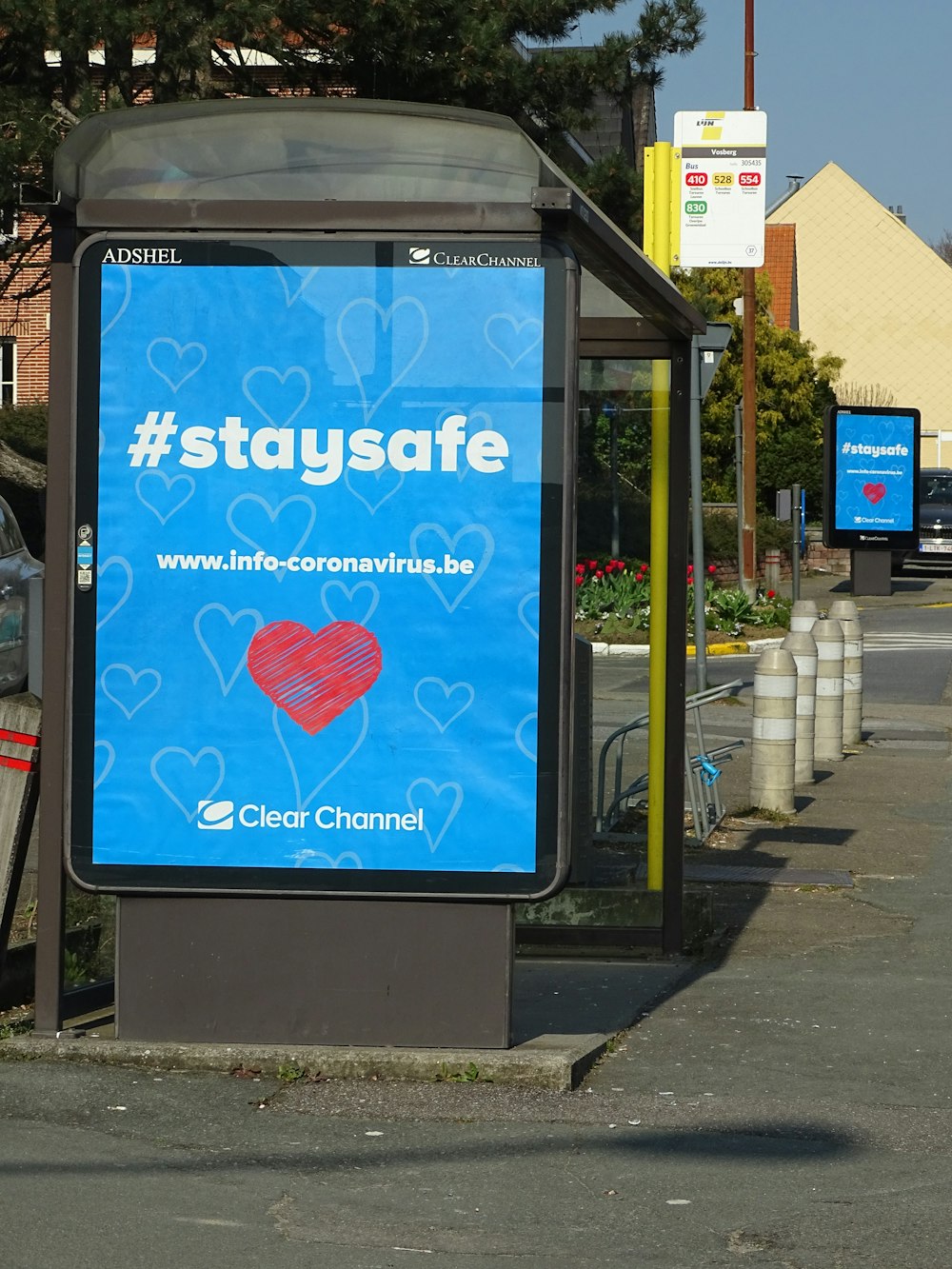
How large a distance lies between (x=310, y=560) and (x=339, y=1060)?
149cm

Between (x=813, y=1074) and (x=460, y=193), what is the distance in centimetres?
290

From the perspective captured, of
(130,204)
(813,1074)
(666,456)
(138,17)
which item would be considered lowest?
(813,1074)

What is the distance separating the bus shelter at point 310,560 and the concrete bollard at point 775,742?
630cm

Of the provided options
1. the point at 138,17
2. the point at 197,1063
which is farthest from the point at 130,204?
the point at 138,17

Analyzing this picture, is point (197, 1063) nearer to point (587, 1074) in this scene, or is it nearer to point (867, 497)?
point (587, 1074)

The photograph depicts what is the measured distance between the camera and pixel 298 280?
5.80m

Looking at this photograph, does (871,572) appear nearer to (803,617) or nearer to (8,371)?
(8,371)

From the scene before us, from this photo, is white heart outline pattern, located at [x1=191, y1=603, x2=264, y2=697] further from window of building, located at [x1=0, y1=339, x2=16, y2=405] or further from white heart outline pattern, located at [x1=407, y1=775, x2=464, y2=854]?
window of building, located at [x1=0, y1=339, x2=16, y2=405]

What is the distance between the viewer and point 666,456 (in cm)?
764

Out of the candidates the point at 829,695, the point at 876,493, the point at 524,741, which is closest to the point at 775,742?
the point at 829,695

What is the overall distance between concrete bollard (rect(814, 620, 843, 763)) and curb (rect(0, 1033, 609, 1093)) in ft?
32.1

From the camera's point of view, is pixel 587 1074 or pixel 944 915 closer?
pixel 587 1074

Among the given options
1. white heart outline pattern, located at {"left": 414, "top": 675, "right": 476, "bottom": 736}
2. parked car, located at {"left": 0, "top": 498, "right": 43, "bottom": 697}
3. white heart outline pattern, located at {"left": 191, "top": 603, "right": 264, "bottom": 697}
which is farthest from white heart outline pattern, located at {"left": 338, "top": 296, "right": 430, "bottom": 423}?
parked car, located at {"left": 0, "top": 498, "right": 43, "bottom": 697}

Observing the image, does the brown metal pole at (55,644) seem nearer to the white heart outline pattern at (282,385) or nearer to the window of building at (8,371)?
the white heart outline pattern at (282,385)
